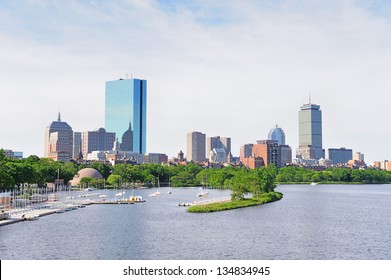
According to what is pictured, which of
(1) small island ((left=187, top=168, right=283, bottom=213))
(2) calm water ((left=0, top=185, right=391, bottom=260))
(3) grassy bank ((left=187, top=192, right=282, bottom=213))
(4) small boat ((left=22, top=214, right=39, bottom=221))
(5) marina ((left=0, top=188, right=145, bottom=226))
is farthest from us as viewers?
(1) small island ((left=187, top=168, right=283, bottom=213))

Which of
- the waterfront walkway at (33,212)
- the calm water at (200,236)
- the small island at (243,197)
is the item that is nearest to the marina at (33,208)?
the waterfront walkway at (33,212)

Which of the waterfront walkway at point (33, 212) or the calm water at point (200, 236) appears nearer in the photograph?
the calm water at point (200, 236)

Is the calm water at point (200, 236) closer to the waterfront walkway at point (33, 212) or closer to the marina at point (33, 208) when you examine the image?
the waterfront walkway at point (33, 212)

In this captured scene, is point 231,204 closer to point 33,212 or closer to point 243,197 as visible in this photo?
point 243,197

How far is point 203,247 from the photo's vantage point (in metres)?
56.5

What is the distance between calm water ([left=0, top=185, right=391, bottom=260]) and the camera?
53.7 meters

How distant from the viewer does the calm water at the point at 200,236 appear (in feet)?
176

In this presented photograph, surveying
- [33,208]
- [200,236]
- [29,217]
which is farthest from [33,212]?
[200,236]

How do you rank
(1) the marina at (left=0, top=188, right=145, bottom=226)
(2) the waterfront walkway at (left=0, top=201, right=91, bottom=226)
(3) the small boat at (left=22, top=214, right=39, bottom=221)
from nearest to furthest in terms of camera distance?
1. (2) the waterfront walkway at (left=0, top=201, right=91, bottom=226)
2. (1) the marina at (left=0, top=188, right=145, bottom=226)
3. (3) the small boat at (left=22, top=214, right=39, bottom=221)

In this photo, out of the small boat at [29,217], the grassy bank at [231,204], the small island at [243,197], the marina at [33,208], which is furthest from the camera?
the small island at [243,197]

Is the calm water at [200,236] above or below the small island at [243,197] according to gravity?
below

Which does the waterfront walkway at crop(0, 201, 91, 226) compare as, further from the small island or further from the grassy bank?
the grassy bank

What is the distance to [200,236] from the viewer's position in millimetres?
63906

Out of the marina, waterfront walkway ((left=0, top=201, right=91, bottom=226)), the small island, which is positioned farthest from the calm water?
the small island
